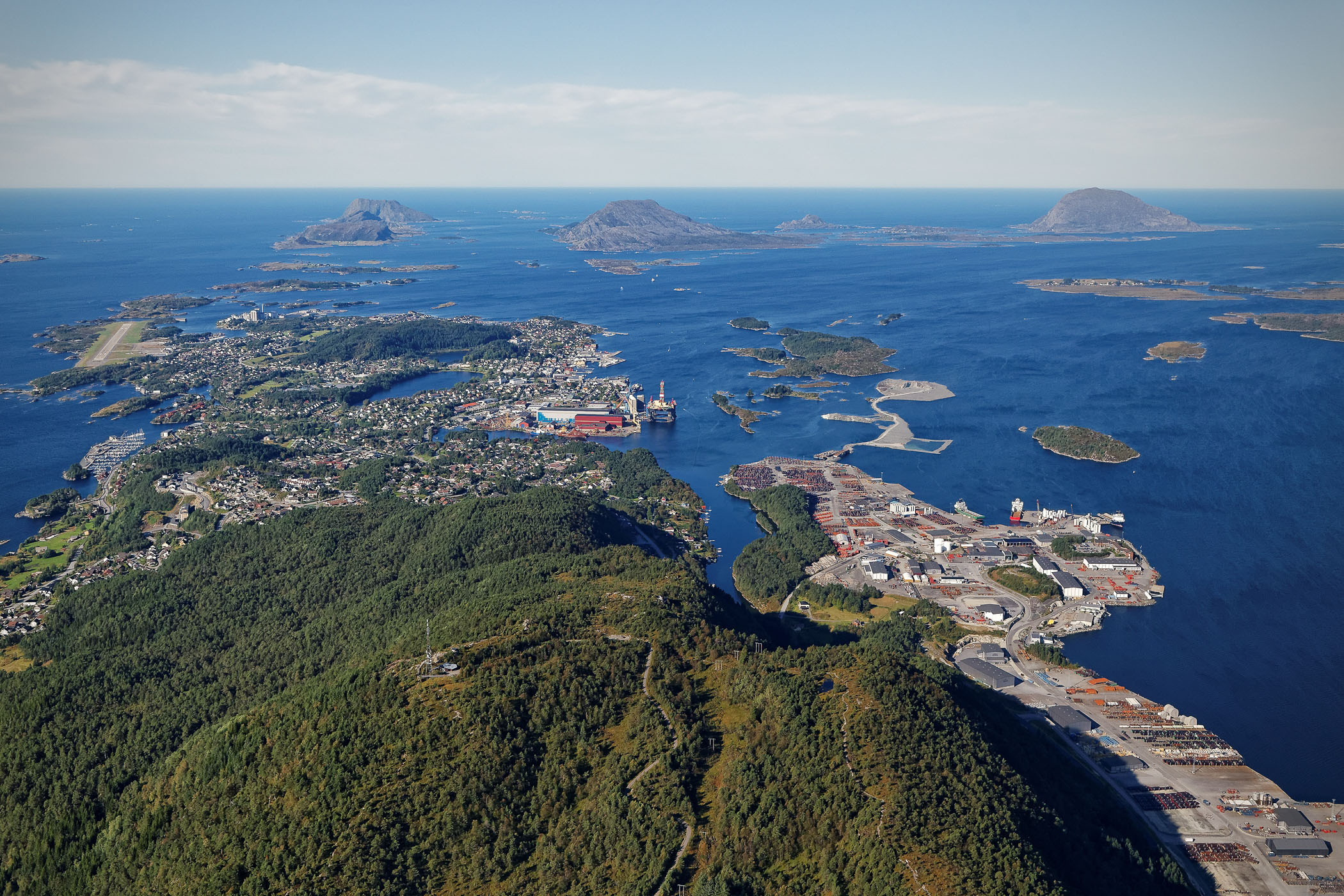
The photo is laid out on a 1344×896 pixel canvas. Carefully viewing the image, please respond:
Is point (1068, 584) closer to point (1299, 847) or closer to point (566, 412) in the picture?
point (1299, 847)

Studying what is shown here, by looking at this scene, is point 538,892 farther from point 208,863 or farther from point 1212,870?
point 1212,870

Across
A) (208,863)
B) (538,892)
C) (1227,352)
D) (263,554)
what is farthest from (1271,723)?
(1227,352)

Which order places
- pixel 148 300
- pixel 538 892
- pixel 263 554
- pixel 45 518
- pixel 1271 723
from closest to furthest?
pixel 538 892 → pixel 1271 723 → pixel 263 554 → pixel 45 518 → pixel 148 300

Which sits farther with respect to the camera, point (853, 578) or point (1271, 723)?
point (853, 578)

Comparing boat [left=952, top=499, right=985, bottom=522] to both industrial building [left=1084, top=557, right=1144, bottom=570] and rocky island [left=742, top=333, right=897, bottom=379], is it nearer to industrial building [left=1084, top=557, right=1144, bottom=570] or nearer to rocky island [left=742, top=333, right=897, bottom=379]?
industrial building [left=1084, top=557, right=1144, bottom=570]

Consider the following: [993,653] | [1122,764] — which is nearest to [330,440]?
[993,653]

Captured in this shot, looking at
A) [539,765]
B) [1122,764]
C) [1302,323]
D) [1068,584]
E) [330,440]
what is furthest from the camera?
[1302,323]

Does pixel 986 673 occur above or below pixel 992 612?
below
